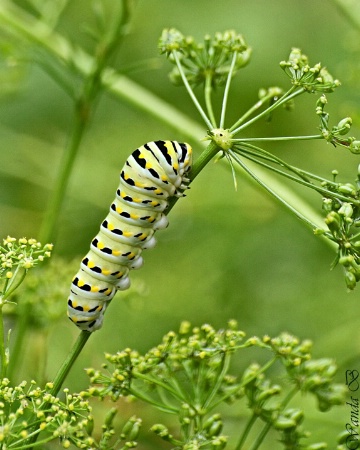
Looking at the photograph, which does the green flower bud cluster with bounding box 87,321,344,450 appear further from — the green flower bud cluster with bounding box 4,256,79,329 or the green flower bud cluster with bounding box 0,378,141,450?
the green flower bud cluster with bounding box 4,256,79,329

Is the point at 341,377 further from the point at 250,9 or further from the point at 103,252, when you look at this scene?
the point at 250,9

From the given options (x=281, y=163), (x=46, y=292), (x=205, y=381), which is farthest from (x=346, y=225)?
(x=46, y=292)

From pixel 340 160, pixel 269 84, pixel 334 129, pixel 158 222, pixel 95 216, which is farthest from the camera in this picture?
pixel 269 84

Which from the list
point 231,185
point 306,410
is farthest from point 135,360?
point 231,185

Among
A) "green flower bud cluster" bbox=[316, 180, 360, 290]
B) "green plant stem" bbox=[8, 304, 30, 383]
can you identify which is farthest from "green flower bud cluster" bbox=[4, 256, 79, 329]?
"green flower bud cluster" bbox=[316, 180, 360, 290]

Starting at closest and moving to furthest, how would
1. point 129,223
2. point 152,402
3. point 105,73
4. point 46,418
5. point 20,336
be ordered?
point 46,418
point 152,402
point 129,223
point 20,336
point 105,73

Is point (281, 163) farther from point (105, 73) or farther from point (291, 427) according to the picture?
point (105, 73)
